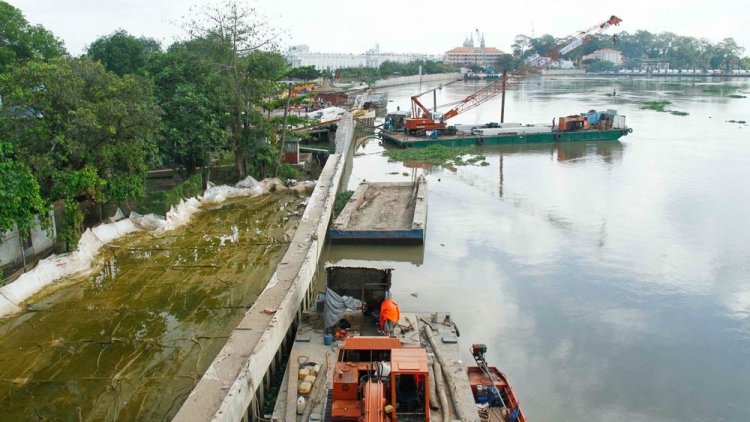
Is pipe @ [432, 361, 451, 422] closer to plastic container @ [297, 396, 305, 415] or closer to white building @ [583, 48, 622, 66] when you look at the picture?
plastic container @ [297, 396, 305, 415]

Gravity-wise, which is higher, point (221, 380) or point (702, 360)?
point (221, 380)

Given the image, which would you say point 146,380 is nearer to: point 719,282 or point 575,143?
point 719,282

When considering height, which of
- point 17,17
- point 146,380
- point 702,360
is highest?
point 17,17

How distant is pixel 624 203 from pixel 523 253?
9.25m

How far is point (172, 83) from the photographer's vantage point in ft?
85.9

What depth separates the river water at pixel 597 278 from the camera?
1249 cm

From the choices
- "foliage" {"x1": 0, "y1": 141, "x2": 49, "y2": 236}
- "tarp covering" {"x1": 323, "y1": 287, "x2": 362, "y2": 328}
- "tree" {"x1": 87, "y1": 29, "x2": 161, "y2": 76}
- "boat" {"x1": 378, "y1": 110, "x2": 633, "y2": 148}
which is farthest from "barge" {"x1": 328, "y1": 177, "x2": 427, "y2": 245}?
"tree" {"x1": 87, "y1": 29, "x2": 161, "y2": 76}

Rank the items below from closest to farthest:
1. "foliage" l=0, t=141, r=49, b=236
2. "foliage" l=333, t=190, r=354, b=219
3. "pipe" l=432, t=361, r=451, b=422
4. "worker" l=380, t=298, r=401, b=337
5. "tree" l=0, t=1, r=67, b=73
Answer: "pipe" l=432, t=361, r=451, b=422 → "worker" l=380, t=298, r=401, b=337 → "foliage" l=0, t=141, r=49, b=236 → "foliage" l=333, t=190, r=354, b=219 → "tree" l=0, t=1, r=67, b=73

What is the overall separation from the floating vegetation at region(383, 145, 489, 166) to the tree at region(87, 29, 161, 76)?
65.0ft

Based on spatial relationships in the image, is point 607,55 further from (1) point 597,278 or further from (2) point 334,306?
(2) point 334,306

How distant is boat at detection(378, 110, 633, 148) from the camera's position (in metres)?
44.2

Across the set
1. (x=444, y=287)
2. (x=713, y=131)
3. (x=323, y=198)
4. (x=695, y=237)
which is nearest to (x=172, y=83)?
(x=323, y=198)

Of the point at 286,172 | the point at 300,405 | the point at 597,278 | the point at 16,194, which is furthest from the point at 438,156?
the point at 300,405

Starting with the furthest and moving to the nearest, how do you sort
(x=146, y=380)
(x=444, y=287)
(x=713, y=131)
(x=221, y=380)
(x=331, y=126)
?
(x=713, y=131) < (x=331, y=126) < (x=444, y=287) < (x=146, y=380) < (x=221, y=380)
